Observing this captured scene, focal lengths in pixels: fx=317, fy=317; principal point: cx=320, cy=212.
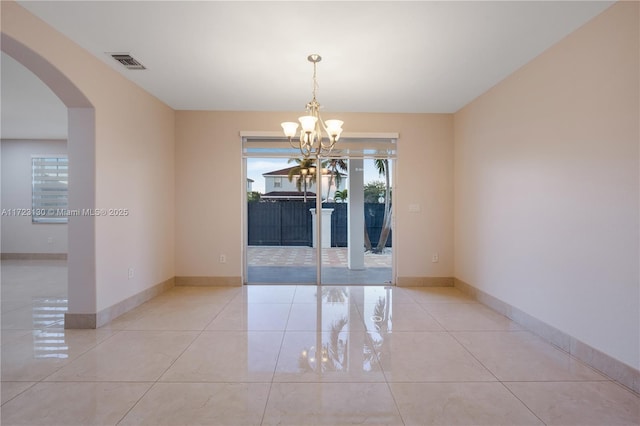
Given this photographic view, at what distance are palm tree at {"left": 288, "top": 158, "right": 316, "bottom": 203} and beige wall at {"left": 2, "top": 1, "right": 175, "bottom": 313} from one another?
6.15ft

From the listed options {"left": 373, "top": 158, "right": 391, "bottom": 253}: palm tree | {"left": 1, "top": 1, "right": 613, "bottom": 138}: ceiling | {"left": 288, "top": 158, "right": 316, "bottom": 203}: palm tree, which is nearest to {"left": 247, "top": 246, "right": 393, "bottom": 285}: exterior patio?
{"left": 373, "top": 158, "right": 391, "bottom": 253}: palm tree

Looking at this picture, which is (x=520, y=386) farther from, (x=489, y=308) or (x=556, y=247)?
(x=489, y=308)

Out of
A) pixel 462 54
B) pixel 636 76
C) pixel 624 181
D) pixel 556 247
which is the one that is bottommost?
pixel 556 247

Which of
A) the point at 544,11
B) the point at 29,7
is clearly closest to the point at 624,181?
the point at 544,11

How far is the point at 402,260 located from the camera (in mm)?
4883

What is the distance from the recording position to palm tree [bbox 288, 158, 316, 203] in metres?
4.99

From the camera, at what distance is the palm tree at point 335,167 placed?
197 inches

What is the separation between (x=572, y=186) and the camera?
260cm

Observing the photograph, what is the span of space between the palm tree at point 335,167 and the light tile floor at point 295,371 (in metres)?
2.07

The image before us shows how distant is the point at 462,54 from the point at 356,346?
2.87 m

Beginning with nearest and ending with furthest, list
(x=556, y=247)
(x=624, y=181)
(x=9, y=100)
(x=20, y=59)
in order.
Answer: (x=624, y=181) < (x=20, y=59) < (x=556, y=247) < (x=9, y=100)

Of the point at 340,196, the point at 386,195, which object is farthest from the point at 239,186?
the point at 386,195

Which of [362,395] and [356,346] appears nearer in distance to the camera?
[362,395]

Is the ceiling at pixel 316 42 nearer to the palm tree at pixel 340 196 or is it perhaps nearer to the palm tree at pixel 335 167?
the palm tree at pixel 335 167
